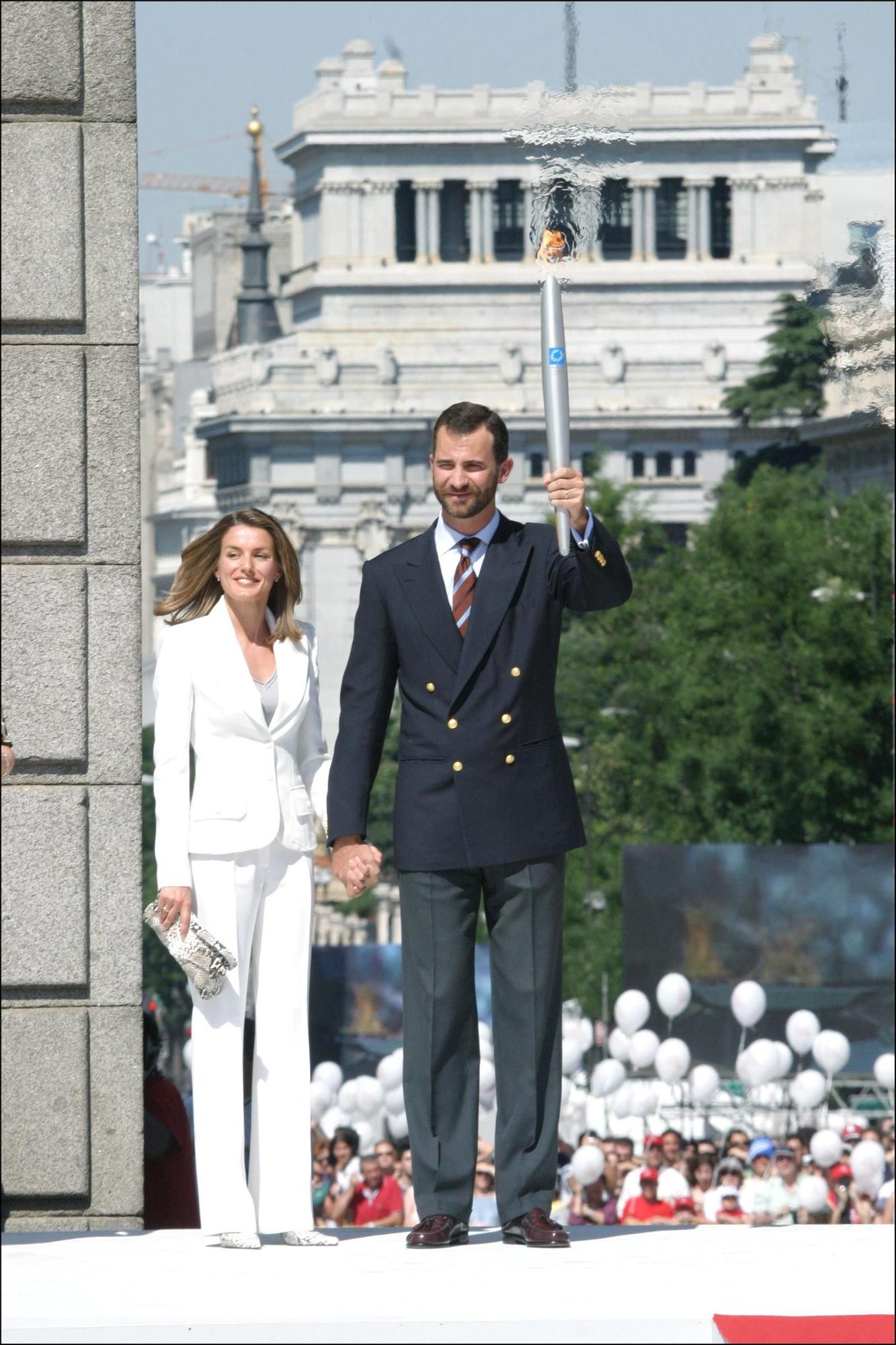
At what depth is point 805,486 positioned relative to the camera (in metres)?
60.8

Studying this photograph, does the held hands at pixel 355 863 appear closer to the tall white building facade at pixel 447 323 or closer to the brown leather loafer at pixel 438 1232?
the brown leather loafer at pixel 438 1232

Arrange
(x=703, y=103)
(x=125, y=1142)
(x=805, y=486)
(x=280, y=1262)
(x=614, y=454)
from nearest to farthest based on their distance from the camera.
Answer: (x=280, y=1262) < (x=125, y=1142) < (x=805, y=486) < (x=703, y=103) < (x=614, y=454)

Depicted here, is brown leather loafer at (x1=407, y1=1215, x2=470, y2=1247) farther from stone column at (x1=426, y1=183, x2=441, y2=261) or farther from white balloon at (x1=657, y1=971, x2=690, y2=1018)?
stone column at (x1=426, y1=183, x2=441, y2=261)

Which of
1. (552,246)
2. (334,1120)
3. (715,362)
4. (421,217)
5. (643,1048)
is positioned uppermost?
(421,217)

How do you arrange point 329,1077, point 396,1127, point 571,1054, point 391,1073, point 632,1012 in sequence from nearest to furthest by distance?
point 396,1127 < point 571,1054 < point 391,1073 < point 329,1077 < point 632,1012

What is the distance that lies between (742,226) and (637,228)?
4.44 metres

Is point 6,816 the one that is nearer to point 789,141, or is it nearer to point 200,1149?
point 200,1149

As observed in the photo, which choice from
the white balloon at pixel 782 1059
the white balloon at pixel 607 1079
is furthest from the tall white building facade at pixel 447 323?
the white balloon at pixel 607 1079

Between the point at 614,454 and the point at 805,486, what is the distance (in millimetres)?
42189

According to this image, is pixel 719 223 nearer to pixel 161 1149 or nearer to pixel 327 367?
pixel 327 367

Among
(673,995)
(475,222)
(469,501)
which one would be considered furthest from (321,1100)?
(475,222)

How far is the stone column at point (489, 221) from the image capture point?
10681 centimetres

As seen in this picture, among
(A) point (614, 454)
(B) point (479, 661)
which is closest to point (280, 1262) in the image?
(B) point (479, 661)

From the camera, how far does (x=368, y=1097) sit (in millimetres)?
24719
